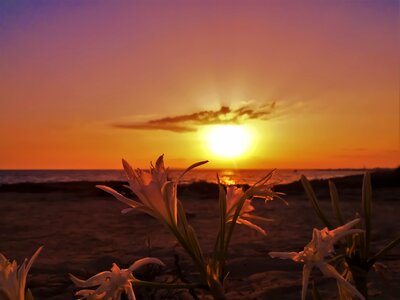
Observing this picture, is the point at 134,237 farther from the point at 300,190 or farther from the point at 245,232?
the point at 300,190

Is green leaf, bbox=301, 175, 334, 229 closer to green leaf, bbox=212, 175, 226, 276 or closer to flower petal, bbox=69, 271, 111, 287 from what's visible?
green leaf, bbox=212, 175, 226, 276

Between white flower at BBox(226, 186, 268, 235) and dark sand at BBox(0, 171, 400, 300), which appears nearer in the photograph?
white flower at BBox(226, 186, 268, 235)

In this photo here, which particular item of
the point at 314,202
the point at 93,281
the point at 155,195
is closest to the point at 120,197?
the point at 155,195

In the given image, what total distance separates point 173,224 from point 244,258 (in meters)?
4.88

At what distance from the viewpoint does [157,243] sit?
23.6ft

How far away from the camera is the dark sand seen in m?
4.37

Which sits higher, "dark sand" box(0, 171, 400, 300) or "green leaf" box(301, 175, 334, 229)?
"green leaf" box(301, 175, 334, 229)

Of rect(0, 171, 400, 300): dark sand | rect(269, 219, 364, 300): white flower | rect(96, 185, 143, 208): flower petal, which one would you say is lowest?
rect(0, 171, 400, 300): dark sand

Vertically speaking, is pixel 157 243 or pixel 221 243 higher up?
pixel 221 243

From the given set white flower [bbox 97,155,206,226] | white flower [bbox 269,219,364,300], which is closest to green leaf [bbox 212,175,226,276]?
white flower [bbox 97,155,206,226]

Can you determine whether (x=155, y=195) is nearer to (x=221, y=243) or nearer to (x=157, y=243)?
(x=221, y=243)

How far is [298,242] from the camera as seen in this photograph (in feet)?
23.1

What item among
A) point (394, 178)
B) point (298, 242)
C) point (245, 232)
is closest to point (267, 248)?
point (298, 242)

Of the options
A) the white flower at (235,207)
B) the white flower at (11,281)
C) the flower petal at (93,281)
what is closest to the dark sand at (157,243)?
the white flower at (235,207)
